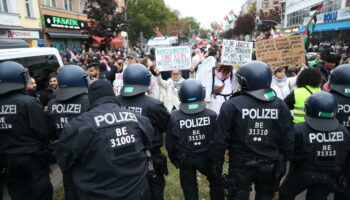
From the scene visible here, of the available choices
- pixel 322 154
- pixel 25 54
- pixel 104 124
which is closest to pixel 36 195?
pixel 104 124

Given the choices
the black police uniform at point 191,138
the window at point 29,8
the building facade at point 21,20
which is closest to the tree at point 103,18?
the building facade at point 21,20

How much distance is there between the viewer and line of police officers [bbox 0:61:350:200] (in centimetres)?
252

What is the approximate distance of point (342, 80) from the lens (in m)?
3.57

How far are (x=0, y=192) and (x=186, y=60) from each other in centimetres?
432

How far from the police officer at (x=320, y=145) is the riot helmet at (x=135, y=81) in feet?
6.11

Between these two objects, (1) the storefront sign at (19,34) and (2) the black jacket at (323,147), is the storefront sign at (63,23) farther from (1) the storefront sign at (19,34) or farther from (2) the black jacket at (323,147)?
(2) the black jacket at (323,147)

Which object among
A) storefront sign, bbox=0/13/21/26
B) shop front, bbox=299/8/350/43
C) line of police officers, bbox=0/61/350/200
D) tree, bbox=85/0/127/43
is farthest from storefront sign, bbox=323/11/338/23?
line of police officers, bbox=0/61/350/200

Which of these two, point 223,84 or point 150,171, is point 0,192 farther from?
point 223,84

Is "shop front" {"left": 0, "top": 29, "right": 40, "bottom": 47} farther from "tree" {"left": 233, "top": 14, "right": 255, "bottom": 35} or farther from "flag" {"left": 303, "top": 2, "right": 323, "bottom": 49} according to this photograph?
"tree" {"left": 233, "top": 14, "right": 255, "bottom": 35}

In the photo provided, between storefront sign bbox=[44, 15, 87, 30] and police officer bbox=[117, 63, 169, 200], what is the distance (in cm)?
2292

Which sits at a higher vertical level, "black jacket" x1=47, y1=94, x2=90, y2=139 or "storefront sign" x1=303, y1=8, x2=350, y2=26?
"storefront sign" x1=303, y1=8, x2=350, y2=26

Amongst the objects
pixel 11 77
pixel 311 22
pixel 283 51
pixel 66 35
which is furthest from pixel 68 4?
pixel 11 77

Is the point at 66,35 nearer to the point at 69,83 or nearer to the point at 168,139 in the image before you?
the point at 69,83

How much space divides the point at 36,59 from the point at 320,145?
5.17 m
